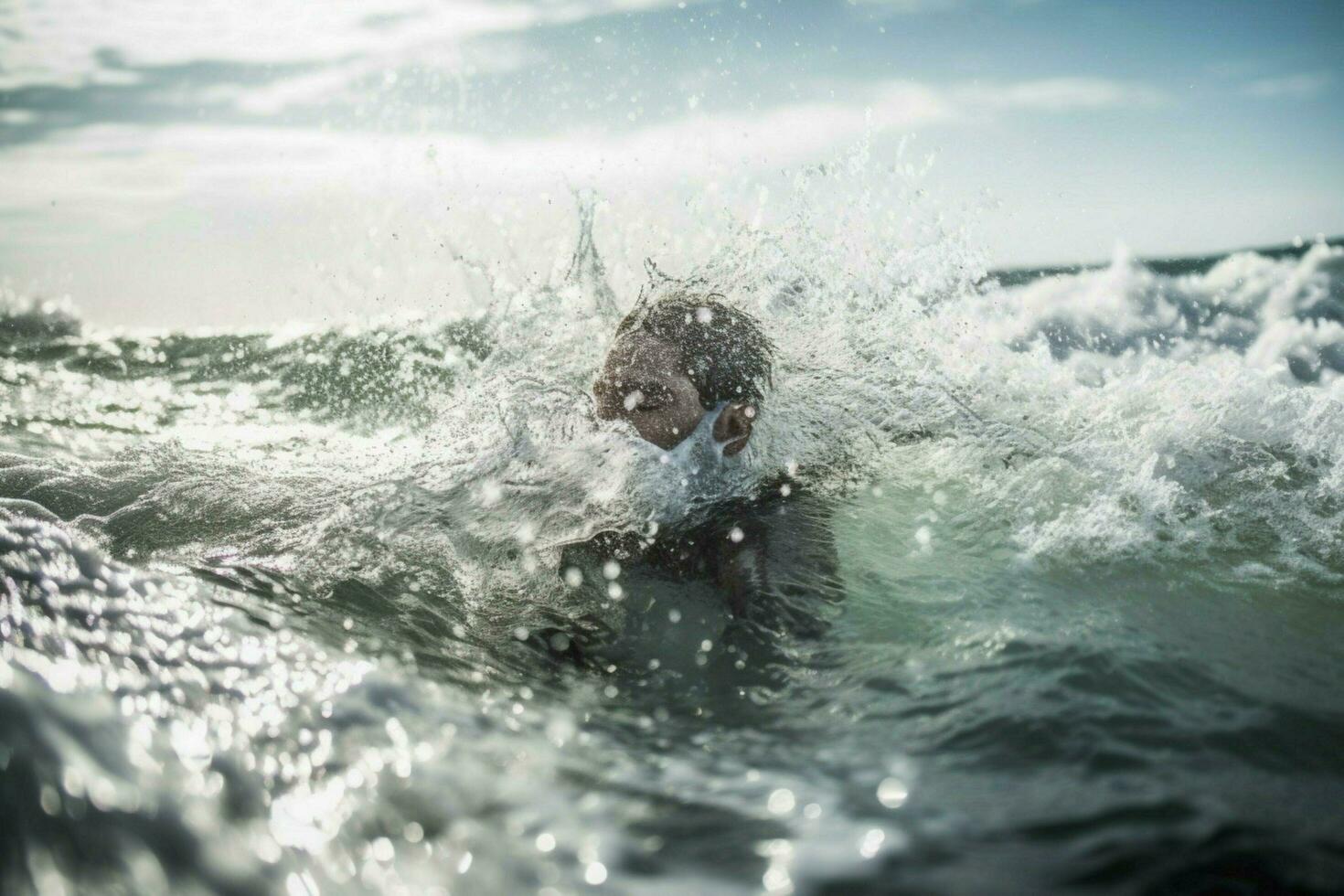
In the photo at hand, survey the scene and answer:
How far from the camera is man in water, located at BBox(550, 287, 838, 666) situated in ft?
8.23

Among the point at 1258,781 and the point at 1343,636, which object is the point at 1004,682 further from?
the point at 1343,636

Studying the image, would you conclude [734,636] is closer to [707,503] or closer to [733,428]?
[707,503]

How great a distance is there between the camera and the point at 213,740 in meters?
1.30

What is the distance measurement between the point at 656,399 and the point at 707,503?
1.50 ft

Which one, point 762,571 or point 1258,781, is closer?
point 1258,781

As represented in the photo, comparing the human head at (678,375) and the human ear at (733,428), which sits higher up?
the human head at (678,375)

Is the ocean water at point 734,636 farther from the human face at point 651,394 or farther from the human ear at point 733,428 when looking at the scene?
the human ear at point 733,428

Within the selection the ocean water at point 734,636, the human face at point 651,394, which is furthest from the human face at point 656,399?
the ocean water at point 734,636

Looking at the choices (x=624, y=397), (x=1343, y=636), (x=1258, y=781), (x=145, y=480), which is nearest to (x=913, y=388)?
(x=624, y=397)

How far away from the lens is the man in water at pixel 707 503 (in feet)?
8.23

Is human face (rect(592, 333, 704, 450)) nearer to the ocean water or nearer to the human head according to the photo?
the human head

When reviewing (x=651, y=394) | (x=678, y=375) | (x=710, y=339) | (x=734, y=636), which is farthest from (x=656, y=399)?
(x=734, y=636)

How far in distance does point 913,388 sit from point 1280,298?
8132mm

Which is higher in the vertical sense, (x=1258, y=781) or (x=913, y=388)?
(x=913, y=388)
